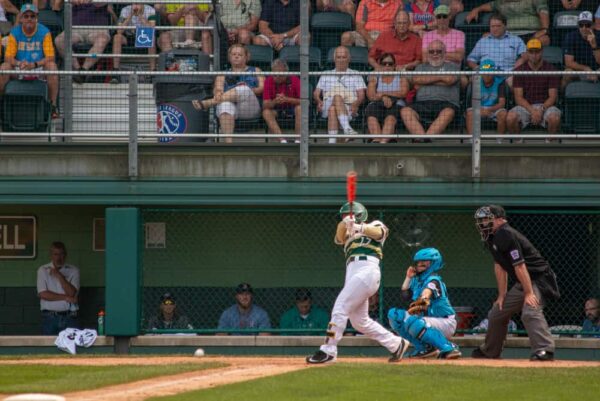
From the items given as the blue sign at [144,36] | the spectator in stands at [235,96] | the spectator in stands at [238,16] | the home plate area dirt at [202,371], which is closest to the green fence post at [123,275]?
the home plate area dirt at [202,371]

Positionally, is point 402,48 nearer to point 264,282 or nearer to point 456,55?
point 456,55

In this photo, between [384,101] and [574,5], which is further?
[574,5]

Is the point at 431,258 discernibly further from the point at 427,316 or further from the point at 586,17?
the point at 586,17

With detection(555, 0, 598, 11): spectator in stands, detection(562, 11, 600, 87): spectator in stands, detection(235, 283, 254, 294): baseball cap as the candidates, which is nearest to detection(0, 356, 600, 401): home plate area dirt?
detection(235, 283, 254, 294): baseball cap

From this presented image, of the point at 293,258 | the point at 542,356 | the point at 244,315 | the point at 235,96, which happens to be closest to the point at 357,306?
the point at 542,356

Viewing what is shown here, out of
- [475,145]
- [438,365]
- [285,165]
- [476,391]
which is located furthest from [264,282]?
[476,391]

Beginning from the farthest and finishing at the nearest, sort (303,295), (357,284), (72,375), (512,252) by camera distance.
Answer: (303,295) < (512,252) < (357,284) < (72,375)

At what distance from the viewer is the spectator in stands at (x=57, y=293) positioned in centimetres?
1603

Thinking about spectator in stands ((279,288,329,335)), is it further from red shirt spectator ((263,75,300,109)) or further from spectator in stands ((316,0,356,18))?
spectator in stands ((316,0,356,18))

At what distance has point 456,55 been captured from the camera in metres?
15.8

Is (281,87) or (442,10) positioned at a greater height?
(442,10)

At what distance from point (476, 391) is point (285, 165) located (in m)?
5.11

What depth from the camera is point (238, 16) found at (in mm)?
16500

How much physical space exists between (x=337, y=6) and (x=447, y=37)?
1.54 m
